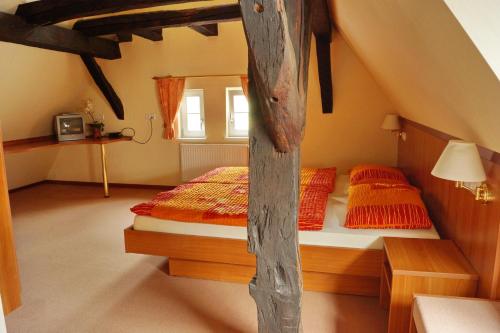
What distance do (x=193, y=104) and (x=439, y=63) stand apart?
4001 mm

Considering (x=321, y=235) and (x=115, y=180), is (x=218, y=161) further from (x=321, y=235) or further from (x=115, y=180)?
(x=321, y=235)

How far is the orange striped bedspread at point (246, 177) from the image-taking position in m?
3.33

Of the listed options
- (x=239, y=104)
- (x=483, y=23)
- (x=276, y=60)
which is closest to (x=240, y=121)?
(x=239, y=104)

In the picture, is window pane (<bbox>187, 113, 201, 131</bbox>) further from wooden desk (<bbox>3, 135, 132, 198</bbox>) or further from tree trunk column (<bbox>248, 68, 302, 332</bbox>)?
tree trunk column (<bbox>248, 68, 302, 332</bbox>)

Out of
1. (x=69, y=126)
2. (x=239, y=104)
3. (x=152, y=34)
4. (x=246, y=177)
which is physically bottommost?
(x=246, y=177)

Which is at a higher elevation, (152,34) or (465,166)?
(152,34)

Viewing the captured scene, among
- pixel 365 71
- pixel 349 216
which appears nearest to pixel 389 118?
pixel 365 71

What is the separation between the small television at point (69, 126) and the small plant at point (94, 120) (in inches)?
6.2

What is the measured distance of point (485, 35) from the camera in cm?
101

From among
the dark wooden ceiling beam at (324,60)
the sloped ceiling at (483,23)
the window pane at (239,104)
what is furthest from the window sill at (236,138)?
the sloped ceiling at (483,23)

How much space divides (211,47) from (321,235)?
326cm

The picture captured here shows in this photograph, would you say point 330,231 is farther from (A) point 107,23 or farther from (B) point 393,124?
(A) point 107,23

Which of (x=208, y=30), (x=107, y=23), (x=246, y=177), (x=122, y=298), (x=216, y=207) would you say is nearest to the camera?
(x=122, y=298)

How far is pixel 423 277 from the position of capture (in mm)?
1711
